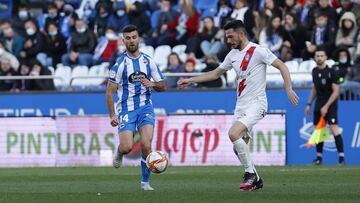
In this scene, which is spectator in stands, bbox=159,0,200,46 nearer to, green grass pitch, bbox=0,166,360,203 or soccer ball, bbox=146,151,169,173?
green grass pitch, bbox=0,166,360,203

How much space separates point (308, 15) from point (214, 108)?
368 centimetres

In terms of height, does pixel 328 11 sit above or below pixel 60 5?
above

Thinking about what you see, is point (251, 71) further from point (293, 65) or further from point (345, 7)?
point (345, 7)

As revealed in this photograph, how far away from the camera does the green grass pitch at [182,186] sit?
502 inches

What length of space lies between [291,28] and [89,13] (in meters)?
7.27

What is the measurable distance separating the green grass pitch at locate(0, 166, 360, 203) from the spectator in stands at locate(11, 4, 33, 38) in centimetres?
980

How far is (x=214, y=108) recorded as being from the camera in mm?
24016

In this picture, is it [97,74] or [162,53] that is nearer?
[97,74]

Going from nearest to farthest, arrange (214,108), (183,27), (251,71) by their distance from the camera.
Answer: (251,71)
(214,108)
(183,27)

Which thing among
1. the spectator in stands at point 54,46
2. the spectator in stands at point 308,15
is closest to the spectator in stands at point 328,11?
the spectator in stands at point 308,15

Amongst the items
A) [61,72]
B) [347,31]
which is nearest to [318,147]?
[347,31]

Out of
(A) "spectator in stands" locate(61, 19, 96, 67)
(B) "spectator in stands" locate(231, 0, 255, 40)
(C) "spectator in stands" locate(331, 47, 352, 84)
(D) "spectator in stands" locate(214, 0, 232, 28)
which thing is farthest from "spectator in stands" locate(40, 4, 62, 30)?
(C) "spectator in stands" locate(331, 47, 352, 84)

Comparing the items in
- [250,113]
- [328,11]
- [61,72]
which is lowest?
[61,72]

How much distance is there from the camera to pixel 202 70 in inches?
990
